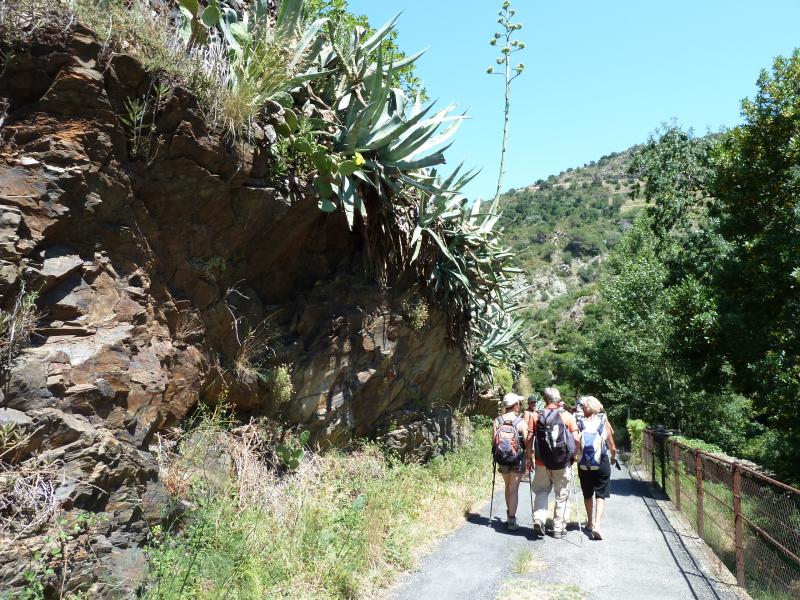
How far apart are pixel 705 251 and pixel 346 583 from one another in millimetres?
14276

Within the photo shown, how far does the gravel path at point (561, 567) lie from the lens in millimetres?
5934

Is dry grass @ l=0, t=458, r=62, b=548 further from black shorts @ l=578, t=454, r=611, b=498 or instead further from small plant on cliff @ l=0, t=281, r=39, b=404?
black shorts @ l=578, t=454, r=611, b=498

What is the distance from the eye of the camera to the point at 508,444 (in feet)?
28.2

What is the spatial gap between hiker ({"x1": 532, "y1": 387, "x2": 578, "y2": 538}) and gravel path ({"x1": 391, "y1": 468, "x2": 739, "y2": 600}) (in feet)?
0.96

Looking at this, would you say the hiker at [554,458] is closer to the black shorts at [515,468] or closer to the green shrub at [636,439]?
the black shorts at [515,468]

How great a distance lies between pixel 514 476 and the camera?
28.0 ft

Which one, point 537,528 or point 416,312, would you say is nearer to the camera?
point 537,528

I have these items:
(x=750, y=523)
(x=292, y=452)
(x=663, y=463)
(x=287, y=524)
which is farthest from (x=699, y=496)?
(x=287, y=524)

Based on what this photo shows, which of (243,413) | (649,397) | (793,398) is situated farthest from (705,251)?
(243,413)

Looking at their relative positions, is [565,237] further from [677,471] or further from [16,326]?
[16,326]

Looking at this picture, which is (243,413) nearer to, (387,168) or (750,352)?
(387,168)

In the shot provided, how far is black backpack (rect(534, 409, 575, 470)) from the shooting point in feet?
26.3

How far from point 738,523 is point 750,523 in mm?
200

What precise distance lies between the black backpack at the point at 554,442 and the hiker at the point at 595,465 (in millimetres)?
243
